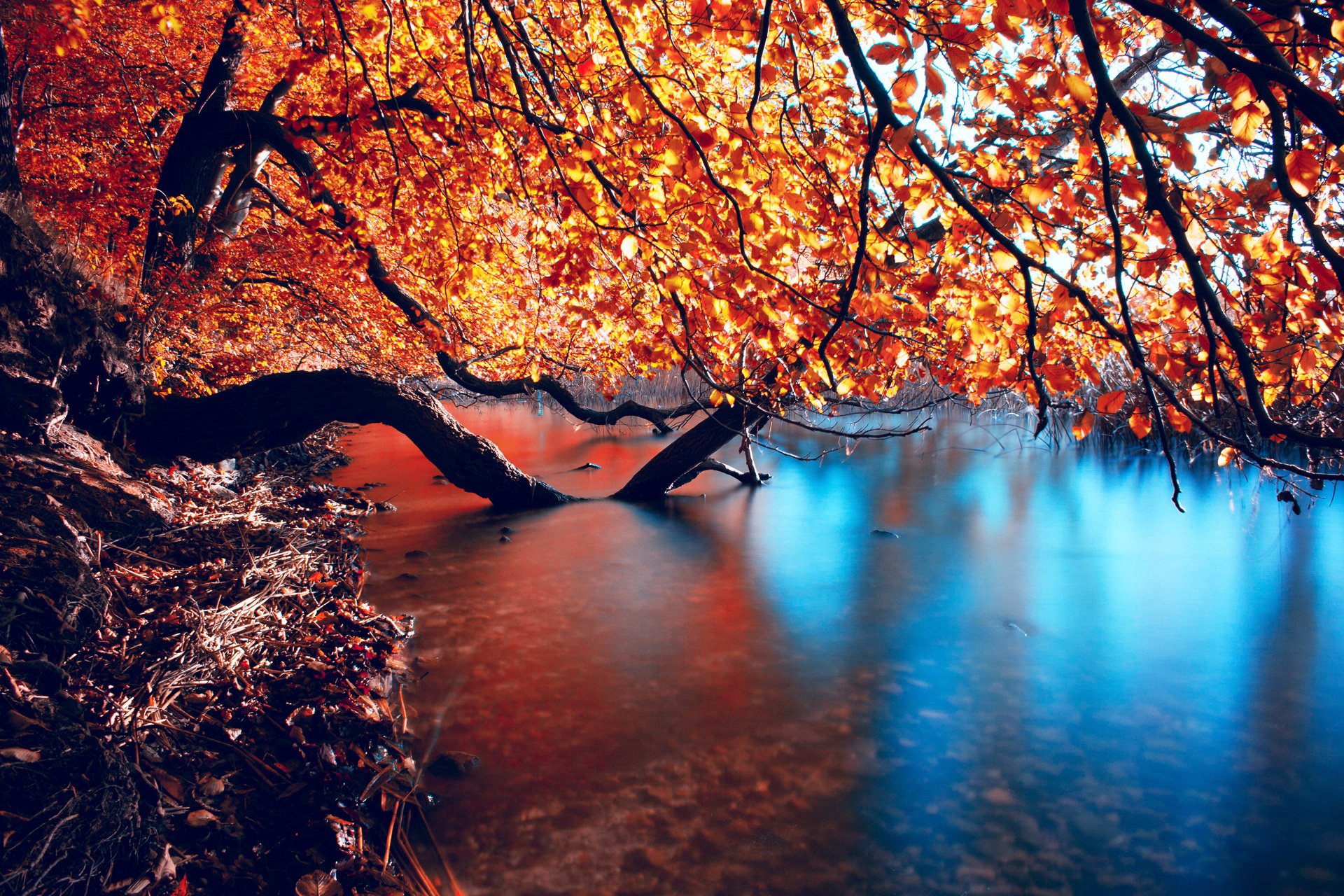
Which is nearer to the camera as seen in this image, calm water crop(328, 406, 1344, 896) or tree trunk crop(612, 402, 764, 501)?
Answer: calm water crop(328, 406, 1344, 896)

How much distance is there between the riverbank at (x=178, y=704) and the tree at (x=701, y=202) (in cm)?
239

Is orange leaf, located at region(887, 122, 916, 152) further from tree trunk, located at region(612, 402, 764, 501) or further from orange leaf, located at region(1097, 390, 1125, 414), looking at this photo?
tree trunk, located at region(612, 402, 764, 501)

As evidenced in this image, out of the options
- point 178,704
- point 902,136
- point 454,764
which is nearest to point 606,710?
point 454,764

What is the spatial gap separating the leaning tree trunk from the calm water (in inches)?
51.9

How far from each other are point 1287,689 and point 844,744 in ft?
13.0

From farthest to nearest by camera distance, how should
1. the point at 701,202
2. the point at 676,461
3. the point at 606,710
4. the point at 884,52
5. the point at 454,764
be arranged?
the point at 676,461, the point at 606,710, the point at 454,764, the point at 701,202, the point at 884,52

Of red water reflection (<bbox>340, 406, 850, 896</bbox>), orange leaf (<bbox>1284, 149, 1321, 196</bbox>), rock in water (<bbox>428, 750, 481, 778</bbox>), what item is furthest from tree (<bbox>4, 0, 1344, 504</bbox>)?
rock in water (<bbox>428, 750, 481, 778</bbox>)

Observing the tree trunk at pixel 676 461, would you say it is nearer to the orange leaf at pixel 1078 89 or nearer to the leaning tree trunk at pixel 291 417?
the leaning tree trunk at pixel 291 417

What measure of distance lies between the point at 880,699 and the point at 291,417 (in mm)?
6549

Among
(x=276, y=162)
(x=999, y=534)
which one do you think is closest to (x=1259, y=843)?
(x=999, y=534)

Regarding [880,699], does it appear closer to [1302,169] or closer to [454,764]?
[454,764]

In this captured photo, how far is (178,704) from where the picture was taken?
12.0 feet

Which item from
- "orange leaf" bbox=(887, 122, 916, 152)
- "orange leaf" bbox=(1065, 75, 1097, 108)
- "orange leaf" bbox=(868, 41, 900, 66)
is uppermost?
"orange leaf" bbox=(868, 41, 900, 66)

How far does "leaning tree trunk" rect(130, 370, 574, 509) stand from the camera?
720cm
